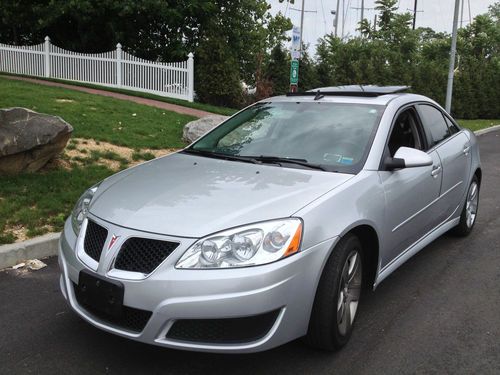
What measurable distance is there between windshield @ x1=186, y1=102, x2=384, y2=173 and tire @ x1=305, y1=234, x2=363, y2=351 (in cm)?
62

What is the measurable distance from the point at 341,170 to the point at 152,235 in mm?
1399

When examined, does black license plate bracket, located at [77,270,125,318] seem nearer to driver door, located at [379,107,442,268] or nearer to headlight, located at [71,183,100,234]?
headlight, located at [71,183,100,234]

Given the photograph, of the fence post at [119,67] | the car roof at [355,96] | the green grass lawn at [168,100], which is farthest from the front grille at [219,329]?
the fence post at [119,67]

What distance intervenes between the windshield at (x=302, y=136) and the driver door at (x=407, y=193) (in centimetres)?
22

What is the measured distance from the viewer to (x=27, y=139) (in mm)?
6246

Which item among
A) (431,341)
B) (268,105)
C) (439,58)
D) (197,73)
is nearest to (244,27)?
(197,73)

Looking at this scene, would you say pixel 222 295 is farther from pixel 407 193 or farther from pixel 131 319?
pixel 407 193

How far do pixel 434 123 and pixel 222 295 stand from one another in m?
3.07

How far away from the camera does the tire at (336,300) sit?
303cm

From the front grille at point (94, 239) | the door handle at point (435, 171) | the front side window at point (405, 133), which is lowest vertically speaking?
the front grille at point (94, 239)

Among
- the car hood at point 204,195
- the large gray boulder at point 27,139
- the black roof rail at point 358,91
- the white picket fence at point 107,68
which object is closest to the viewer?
the car hood at point 204,195

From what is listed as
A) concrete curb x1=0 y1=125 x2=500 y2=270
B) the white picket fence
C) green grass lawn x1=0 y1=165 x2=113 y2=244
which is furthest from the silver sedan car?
the white picket fence

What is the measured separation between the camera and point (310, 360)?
3.20 m

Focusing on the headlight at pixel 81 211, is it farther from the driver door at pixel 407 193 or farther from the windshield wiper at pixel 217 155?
the driver door at pixel 407 193
